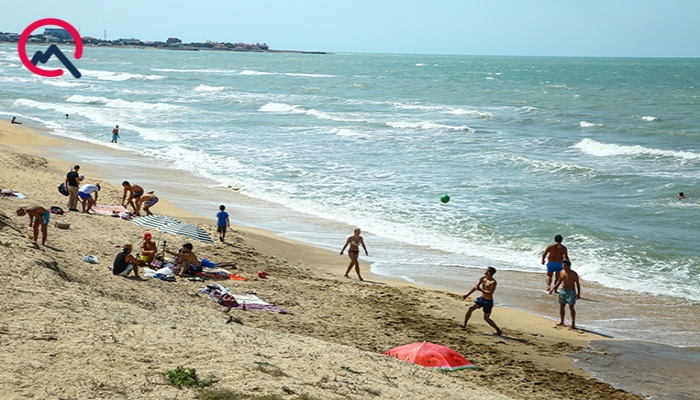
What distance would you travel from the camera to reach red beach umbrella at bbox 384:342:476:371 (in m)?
9.73

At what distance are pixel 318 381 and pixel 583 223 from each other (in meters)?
14.7

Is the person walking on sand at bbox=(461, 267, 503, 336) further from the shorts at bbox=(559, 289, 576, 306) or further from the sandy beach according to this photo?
the shorts at bbox=(559, 289, 576, 306)

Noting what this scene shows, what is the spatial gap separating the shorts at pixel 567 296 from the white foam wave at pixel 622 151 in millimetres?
21390

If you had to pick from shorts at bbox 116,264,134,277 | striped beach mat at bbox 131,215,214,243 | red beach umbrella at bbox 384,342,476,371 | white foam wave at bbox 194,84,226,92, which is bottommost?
red beach umbrella at bbox 384,342,476,371

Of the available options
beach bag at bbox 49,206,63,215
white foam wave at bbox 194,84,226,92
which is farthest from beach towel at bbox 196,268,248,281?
white foam wave at bbox 194,84,226,92

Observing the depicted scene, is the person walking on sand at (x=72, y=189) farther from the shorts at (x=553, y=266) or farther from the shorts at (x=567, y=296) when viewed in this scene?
the shorts at (x=567, y=296)

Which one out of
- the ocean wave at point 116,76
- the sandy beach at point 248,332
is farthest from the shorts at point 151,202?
the ocean wave at point 116,76

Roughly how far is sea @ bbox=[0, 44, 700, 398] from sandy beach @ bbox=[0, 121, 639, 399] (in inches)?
69.4

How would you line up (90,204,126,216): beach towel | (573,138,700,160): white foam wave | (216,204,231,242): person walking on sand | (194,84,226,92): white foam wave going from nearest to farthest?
(216,204,231,242): person walking on sand < (90,204,126,216): beach towel < (573,138,700,160): white foam wave < (194,84,226,92): white foam wave

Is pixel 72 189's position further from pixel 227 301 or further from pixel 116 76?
pixel 116 76

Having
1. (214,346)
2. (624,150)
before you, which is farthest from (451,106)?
(214,346)

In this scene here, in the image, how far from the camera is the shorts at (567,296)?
1288cm

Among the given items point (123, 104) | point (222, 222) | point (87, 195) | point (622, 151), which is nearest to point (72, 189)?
point (87, 195)

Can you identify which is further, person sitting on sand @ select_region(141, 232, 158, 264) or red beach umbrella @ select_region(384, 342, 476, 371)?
person sitting on sand @ select_region(141, 232, 158, 264)
